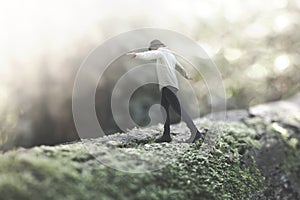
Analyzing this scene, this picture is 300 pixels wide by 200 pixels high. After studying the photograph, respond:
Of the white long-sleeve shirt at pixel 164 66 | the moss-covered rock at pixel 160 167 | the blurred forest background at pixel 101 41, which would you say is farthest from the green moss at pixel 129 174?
the blurred forest background at pixel 101 41

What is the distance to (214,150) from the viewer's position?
240 centimetres

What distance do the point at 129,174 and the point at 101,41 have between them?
3757mm

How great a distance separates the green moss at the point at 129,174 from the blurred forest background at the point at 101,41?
2.22 meters

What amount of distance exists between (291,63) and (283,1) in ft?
3.78

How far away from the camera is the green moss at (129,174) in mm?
1616

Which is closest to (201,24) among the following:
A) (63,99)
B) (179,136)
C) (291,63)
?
(291,63)

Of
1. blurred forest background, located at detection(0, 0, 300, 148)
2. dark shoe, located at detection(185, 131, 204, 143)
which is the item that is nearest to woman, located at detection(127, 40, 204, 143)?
dark shoe, located at detection(185, 131, 204, 143)

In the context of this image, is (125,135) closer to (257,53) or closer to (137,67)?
(137,67)

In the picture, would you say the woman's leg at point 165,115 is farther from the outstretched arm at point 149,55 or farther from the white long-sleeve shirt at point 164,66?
the outstretched arm at point 149,55

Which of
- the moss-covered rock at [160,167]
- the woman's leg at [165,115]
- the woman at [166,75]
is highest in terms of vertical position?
the woman at [166,75]

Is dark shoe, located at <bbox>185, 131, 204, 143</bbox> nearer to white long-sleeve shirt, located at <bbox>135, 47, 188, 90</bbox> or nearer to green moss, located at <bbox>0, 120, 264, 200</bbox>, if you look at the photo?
green moss, located at <bbox>0, 120, 264, 200</bbox>

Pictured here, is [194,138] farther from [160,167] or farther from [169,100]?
[160,167]

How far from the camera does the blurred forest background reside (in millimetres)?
4754

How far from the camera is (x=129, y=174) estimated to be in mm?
1840
